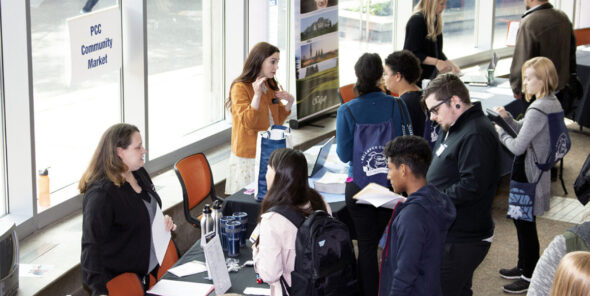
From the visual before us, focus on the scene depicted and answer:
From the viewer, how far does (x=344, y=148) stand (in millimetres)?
4496

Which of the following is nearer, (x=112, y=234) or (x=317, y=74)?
(x=112, y=234)

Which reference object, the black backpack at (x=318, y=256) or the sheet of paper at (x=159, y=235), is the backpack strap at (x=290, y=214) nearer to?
the black backpack at (x=318, y=256)

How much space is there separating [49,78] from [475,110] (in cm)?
321

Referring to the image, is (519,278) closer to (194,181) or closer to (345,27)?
(194,181)

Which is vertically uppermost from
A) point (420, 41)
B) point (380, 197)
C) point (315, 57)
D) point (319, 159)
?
point (420, 41)

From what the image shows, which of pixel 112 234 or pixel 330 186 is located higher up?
pixel 112 234

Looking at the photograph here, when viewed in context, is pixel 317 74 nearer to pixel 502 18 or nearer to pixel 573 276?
pixel 573 276

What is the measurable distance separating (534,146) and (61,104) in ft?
11.7

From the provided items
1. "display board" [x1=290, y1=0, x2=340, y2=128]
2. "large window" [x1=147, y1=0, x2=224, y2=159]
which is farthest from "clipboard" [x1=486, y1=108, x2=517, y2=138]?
"large window" [x1=147, y1=0, x2=224, y2=159]

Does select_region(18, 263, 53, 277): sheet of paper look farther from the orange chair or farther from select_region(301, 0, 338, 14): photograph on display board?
select_region(301, 0, 338, 14): photograph on display board

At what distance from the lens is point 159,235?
3805 millimetres

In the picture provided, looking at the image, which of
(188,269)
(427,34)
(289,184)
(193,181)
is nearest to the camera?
(289,184)

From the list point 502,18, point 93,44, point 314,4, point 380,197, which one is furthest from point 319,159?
point 502,18

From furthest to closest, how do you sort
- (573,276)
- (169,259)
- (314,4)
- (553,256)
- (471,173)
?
(314,4), (169,259), (471,173), (553,256), (573,276)
